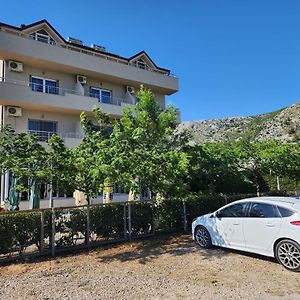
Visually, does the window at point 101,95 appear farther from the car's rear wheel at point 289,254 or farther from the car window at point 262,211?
the car's rear wheel at point 289,254

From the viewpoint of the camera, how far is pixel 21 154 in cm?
942

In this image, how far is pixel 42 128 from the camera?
22.4m

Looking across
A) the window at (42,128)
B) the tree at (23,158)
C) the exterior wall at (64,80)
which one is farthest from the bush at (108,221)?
the exterior wall at (64,80)

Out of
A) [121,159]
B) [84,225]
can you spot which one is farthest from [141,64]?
[84,225]

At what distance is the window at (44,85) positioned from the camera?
73.2ft

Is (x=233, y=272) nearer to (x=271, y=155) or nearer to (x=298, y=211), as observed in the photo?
(x=298, y=211)

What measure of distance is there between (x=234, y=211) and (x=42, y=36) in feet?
69.6

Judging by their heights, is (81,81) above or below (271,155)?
above

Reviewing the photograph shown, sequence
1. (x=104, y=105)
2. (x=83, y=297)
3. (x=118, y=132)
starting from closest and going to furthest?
1. (x=83, y=297)
2. (x=118, y=132)
3. (x=104, y=105)

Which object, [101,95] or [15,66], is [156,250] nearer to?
[15,66]

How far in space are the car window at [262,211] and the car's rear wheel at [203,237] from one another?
74.3 inches

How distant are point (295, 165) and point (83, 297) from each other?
729 inches

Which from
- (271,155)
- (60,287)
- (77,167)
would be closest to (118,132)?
(77,167)

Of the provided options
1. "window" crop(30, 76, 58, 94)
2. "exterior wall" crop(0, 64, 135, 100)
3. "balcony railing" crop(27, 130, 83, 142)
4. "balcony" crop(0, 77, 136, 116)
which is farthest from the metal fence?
"exterior wall" crop(0, 64, 135, 100)
